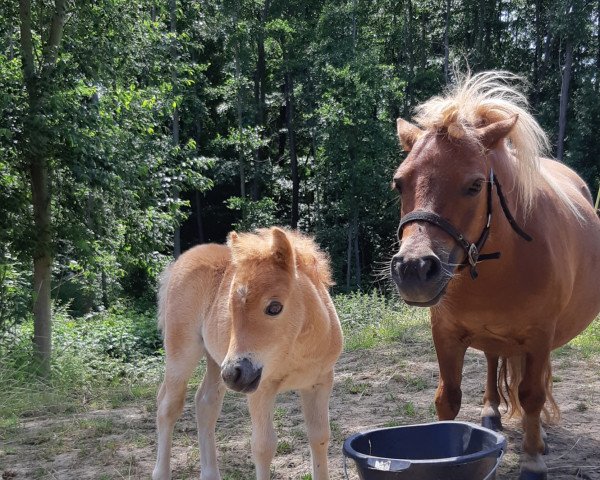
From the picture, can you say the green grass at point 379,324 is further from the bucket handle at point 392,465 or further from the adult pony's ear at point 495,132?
the bucket handle at point 392,465

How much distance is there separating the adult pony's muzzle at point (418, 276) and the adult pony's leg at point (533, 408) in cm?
125

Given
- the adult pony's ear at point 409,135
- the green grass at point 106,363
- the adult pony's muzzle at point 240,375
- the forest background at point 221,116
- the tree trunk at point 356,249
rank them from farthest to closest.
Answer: the tree trunk at point 356,249
the forest background at point 221,116
the green grass at point 106,363
the adult pony's ear at point 409,135
the adult pony's muzzle at point 240,375

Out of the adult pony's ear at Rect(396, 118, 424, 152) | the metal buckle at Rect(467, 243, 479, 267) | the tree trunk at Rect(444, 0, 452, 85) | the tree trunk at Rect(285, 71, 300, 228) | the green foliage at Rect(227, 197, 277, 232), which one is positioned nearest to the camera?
the metal buckle at Rect(467, 243, 479, 267)

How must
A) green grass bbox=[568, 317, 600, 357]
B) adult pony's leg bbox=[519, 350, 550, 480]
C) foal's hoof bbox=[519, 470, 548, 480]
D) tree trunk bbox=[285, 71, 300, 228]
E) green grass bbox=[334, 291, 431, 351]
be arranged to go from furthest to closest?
tree trunk bbox=[285, 71, 300, 228], green grass bbox=[334, 291, 431, 351], green grass bbox=[568, 317, 600, 357], foal's hoof bbox=[519, 470, 548, 480], adult pony's leg bbox=[519, 350, 550, 480]

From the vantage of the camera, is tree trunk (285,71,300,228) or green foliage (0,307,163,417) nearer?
green foliage (0,307,163,417)

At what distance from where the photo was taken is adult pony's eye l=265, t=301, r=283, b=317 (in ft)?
10.7

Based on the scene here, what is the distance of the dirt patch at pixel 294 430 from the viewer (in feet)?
14.3

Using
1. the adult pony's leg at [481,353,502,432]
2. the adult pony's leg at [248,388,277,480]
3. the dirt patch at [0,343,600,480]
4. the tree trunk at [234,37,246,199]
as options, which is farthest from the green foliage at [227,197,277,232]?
the adult pony's leg at [248,388,277,480]

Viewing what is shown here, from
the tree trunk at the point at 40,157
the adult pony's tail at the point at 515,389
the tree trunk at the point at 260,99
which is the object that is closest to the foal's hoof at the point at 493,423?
the adult pony's tail at the point at 515,389

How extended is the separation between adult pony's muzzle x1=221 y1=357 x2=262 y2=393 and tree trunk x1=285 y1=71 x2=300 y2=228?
2852 centimetres

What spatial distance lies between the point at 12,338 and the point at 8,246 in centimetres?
133

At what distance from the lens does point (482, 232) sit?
3348 millimetres

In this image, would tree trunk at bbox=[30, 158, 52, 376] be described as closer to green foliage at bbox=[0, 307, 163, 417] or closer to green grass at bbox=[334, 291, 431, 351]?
green foliage at bbox=[0, 307, 163, 417]

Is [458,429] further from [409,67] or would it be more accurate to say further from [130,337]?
[409,67]
